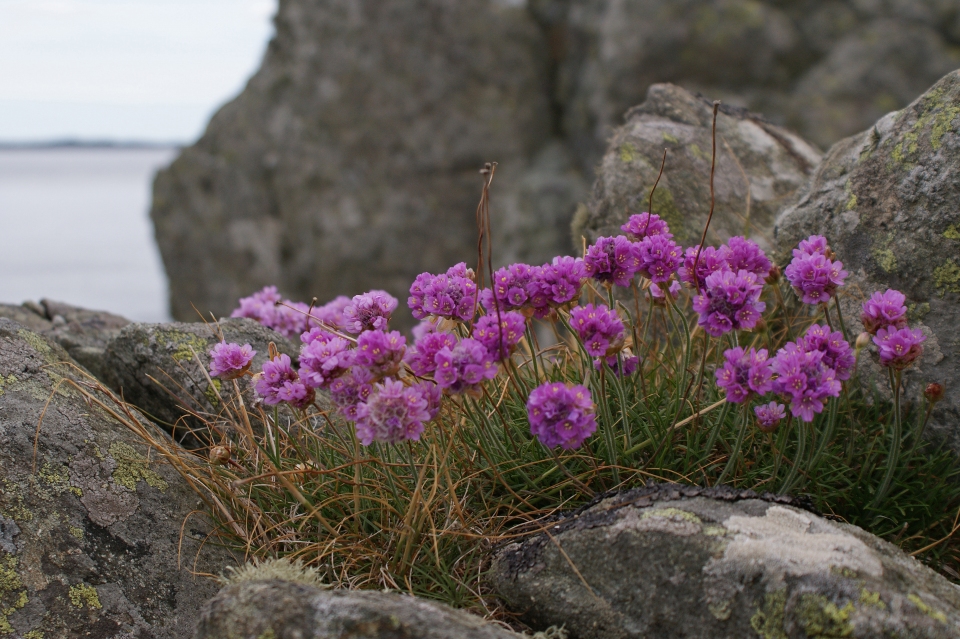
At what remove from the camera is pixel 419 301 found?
2.71 m

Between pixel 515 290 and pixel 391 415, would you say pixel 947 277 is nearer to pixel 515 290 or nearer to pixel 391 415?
pixel 515 290

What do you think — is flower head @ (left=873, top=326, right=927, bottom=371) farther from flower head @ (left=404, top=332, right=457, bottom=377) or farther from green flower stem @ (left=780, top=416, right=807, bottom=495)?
flower head @ (left=404, top=332, right=457, bottom=377)

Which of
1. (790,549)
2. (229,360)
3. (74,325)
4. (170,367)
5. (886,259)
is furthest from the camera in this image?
(74,325)

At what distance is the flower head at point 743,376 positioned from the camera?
239 centimetres

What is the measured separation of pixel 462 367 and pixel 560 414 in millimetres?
324

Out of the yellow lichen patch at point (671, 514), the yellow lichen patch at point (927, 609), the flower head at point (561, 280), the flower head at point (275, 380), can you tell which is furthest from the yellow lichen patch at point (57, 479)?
the yellow lichen patch at point (927, 609)

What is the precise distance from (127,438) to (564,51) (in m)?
11.2

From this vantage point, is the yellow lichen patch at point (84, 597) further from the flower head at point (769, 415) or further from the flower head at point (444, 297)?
the flower head at point (769, 415)

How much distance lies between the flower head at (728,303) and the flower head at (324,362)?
1.14 m

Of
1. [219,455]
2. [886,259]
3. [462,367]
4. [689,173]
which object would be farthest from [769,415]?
[689,173]

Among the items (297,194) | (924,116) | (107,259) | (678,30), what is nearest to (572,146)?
(678,30)

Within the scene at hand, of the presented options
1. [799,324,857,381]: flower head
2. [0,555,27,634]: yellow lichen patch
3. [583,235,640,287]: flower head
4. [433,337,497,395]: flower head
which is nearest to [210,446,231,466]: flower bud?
[0,555,27,634]: yellow lichen patch

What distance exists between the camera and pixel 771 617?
6.88 feet

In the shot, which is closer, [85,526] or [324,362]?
[324,362]
